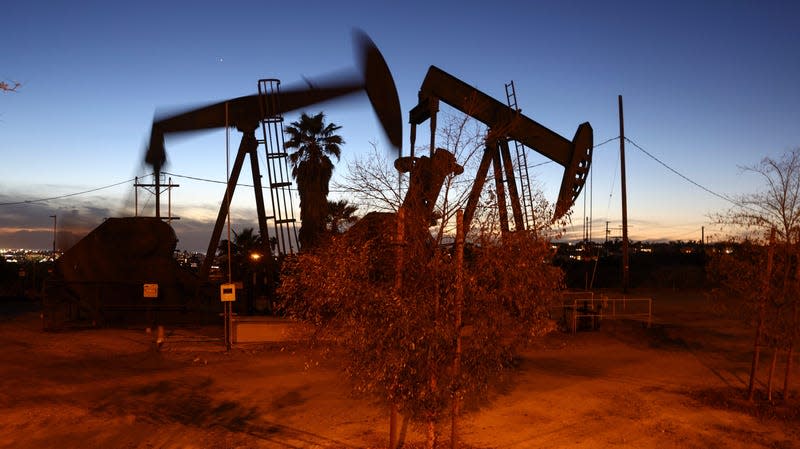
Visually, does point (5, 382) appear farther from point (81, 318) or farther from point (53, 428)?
point (81, 318)

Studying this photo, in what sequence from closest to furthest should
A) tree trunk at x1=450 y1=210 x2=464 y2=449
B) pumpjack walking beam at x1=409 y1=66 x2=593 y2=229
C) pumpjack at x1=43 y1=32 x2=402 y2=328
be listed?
tree trunk at x1=450 y1=210 x2=464 y2=449
pumpjack walking beam at x1=409 y1=66 x2=593 y2=229
pumpjack at x1=43 y1=32 x2=402 y2=328

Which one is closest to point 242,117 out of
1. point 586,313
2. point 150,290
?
point 150,290

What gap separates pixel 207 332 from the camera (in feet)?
82.6

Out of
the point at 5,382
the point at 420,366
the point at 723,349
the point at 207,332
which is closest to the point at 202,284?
the point at 207,332

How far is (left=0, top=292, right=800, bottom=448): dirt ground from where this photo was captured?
10.5m

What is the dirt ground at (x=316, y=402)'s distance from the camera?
415 inches

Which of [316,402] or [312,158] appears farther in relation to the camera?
[312,158]

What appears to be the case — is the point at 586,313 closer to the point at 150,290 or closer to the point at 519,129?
the point at 519,129

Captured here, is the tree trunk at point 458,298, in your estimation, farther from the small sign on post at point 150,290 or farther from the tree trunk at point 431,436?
the small sign on post at point 150,290

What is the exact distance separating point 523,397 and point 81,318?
24.0 metres

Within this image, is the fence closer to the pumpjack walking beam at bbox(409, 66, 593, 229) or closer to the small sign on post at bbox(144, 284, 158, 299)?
the pumpjack walking beam at bbox(409, 66, 593, 229)

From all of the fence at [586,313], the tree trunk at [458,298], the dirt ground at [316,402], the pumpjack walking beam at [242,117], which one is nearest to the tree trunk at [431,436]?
the tree trunk at [458,298]

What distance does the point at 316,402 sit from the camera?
13180mm

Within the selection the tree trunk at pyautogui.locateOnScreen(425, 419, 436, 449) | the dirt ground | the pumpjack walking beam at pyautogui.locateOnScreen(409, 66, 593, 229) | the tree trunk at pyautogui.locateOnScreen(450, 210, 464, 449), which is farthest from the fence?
the tree trunk at pyautogui.locateOnScreen(450, 210, 464, 449)
